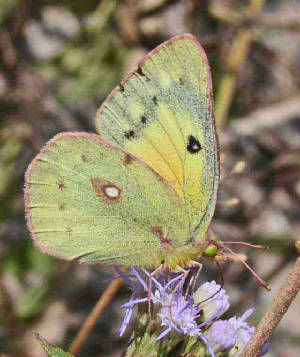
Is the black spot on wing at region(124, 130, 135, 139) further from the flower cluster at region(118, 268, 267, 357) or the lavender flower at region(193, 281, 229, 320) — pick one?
the lavender flower at region(193, 281, 229, 320)

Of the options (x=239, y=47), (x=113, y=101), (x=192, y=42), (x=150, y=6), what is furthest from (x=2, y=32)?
(x=192, y=42)

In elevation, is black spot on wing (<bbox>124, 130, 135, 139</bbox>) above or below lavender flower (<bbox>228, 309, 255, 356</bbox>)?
above

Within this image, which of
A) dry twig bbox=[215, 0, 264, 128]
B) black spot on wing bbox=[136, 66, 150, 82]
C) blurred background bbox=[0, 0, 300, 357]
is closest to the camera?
black spot on wing bbox=[136, 66, 150, 82]

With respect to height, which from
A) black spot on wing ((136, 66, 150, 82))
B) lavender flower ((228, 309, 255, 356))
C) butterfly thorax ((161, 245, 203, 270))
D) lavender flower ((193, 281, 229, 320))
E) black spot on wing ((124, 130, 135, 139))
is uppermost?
black spot on wing ((136, 66, 150, 82))

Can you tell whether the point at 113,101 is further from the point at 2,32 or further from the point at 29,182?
the point at 2,32

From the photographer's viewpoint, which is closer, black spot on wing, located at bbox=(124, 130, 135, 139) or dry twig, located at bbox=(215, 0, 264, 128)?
black spot on wing, located at bbox=(124, 130, 135, 139)

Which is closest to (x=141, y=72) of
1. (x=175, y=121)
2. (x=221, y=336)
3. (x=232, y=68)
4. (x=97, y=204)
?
(x=175, y=121)

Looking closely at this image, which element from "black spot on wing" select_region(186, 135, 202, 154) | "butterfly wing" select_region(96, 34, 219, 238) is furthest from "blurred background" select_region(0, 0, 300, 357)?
"black spot on wing" select_region(186, 135, 202, 154)

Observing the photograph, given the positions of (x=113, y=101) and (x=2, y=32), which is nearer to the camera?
(x=113, y=101)
